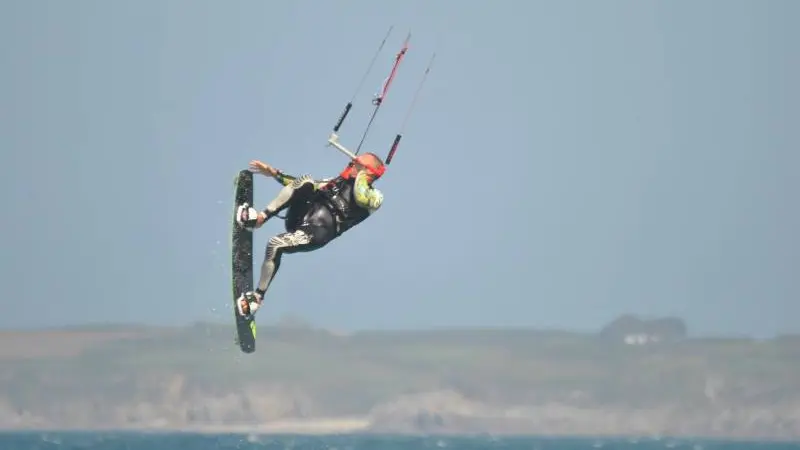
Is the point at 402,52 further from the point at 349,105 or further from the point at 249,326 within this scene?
the point at 249,326

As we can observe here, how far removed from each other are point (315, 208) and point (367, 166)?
1.22 m

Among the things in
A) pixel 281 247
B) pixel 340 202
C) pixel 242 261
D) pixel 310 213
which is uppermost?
pixel 340 202

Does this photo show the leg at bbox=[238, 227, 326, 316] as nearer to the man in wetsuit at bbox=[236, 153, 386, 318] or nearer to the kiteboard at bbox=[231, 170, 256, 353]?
the man in wetsuit at bbox=[236, 153, 386, 318]

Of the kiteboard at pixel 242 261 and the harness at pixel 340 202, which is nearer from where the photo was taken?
the harness at pixel 340 202

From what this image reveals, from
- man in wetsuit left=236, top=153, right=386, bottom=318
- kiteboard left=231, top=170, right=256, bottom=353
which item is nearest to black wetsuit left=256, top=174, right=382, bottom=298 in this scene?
man in wetsuit left=236, top=153, right=386, bottom=318

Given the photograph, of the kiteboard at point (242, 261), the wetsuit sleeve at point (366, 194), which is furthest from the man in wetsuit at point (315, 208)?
the kiteboard at point (242, 261)

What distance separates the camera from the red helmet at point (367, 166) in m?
32.3

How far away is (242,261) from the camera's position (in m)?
34.8

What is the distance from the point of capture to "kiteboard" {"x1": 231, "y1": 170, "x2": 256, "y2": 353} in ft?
111

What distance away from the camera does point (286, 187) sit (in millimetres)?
32625

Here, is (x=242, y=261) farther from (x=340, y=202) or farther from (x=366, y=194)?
(x=366, y=194)

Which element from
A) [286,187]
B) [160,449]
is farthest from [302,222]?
[160,449]

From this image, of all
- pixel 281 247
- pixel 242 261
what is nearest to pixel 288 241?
pixel 281 247

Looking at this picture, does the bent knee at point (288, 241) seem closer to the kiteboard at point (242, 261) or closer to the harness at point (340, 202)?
the harness at point (340, 202)
